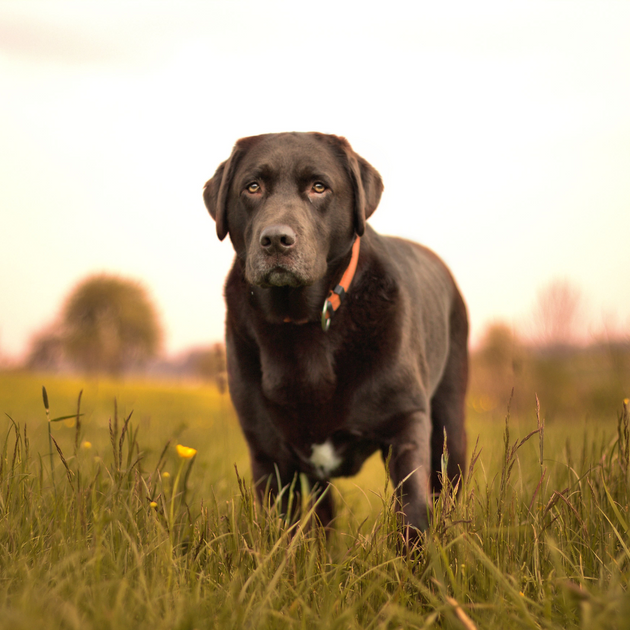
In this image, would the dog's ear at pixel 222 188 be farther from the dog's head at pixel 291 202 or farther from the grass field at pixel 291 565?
the grass field at pixel 291 565

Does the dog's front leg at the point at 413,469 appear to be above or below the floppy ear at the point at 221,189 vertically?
below

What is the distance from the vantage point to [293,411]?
2.87 metres

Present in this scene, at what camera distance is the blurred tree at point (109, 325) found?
30.0m

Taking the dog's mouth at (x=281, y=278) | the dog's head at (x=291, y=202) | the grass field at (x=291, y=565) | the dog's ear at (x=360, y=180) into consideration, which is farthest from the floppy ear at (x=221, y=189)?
the grass field at (x=291, y=565)

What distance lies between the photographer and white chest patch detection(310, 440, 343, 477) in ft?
9.51

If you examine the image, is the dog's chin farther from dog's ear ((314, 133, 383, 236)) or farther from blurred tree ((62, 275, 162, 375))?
blurred tree ((62, 275, 162, 375))

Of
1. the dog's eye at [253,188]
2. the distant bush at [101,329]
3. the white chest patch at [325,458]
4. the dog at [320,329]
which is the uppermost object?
the dog's eye at [253,188]

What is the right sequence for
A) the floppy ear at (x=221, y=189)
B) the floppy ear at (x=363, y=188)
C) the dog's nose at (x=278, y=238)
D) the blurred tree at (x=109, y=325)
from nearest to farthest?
the dog's nose at (x=278, y=238)
the floppy ear at (x=363, y=188)
the floppy ear at (x=221, y=189)
the blurred tree at (x=109, y=325)

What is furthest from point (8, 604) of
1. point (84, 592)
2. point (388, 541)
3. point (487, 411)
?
point (487, 411)

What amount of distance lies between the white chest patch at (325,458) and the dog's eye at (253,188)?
1269 mm

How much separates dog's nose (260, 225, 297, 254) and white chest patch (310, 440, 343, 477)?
994mm

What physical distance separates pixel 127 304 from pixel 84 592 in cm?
3423

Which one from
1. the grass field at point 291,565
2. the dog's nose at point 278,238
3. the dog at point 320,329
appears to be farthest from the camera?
the dog at point 320,329

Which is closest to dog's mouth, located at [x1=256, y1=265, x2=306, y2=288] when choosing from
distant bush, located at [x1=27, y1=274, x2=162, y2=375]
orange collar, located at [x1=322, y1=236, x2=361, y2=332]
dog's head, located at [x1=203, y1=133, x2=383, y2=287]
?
dog's head, located at [x1=203, y1=133, x2=383, y2=287]
